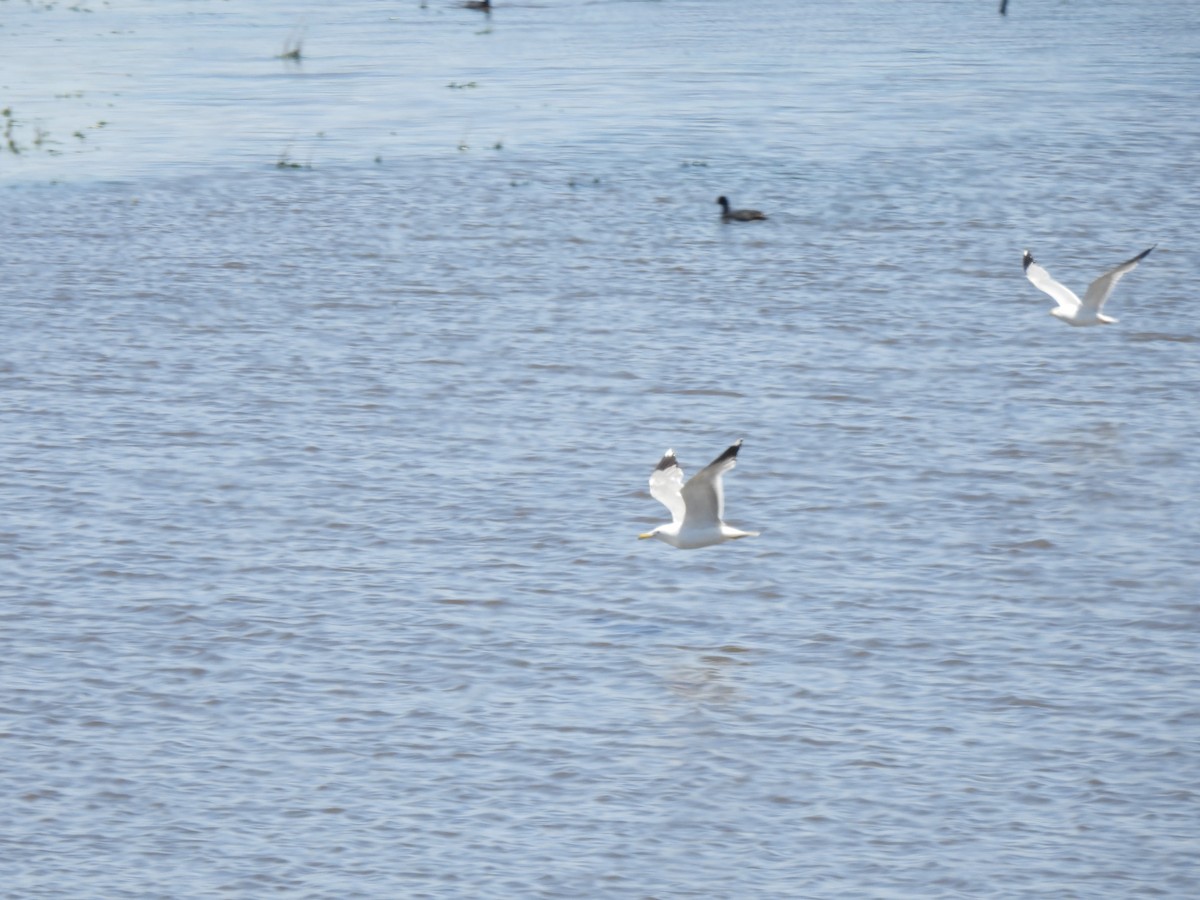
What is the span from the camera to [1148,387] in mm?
20828

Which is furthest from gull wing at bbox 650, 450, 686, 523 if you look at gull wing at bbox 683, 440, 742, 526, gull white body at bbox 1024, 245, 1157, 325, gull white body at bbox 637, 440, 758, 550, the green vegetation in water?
the green vegetation in water

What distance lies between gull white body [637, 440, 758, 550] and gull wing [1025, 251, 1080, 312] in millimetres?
6661

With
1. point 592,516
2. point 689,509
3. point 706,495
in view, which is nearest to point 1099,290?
point 592,516

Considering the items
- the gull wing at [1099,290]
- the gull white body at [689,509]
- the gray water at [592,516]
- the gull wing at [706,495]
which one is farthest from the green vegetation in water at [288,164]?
the gull wing at [706,495]

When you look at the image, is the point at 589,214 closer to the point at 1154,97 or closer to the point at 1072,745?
the point at 1154,97

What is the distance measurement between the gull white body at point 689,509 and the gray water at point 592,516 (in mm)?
566

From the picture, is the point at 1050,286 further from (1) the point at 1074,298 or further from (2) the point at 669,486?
(2) the point at 669,486

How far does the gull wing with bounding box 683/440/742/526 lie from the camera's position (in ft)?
45.9

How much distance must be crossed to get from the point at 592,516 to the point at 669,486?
7.19 ft

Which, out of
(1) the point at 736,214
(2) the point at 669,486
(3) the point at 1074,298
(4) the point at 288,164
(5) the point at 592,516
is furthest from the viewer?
(4) the point at 288,164

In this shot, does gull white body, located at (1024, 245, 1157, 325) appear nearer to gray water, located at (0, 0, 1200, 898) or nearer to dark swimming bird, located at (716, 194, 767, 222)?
gray water, located at (0, 0, 1200, 898)

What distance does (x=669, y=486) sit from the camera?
49.2ft

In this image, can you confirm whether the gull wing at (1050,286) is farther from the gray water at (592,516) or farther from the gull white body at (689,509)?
the gull white body at (689,509)

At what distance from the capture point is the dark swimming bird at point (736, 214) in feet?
96.5
